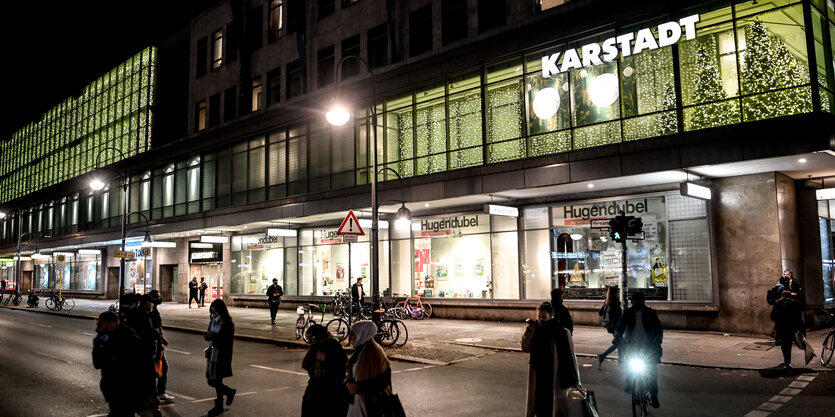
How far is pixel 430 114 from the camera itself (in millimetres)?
23922

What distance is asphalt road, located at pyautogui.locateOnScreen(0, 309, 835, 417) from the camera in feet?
28.5

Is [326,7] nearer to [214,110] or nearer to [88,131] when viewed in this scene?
[214,110]

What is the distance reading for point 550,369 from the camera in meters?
6.46

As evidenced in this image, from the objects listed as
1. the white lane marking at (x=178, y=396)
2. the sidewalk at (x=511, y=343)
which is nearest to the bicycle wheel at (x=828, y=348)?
the sidewalk at (x=511, y=343)

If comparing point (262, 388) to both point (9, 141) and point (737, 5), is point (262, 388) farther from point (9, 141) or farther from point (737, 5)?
point (9, 141)

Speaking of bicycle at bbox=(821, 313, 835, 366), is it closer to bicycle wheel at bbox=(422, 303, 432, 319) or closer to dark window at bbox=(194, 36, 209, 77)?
bicycle wheel at bbox=(422, 303, 432, 319)

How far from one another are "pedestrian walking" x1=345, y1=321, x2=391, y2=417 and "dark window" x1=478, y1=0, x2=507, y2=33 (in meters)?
19.4

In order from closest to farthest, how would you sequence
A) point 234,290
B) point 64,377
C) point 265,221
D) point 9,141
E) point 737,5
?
point 64,377, point 737,5, point 265,221, point 234,290, point 9,141

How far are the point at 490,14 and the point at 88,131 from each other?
42.4 m

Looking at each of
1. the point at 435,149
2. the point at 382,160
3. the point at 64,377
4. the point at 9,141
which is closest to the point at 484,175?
the point at 435,149

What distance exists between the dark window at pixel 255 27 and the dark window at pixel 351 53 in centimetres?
755

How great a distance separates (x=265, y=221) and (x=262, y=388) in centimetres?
2023

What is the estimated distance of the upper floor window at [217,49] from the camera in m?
36.0

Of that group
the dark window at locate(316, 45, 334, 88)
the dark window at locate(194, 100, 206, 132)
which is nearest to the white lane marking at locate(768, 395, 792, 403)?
the dark window at locate(316, 45, 334, 88)
